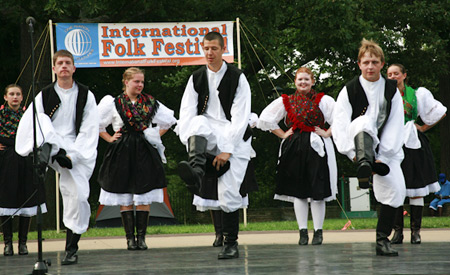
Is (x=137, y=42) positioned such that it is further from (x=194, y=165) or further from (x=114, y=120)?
(x=194, y=165)

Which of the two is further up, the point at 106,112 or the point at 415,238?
the point at 106,112

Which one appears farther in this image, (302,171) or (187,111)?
(302,171)

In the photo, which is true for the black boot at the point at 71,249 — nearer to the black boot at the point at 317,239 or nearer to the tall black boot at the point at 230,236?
the tall black boot at the point at 230,236

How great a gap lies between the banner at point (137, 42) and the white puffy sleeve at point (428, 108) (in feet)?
14.8

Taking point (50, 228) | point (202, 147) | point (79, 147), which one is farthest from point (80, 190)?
point (50, 228)

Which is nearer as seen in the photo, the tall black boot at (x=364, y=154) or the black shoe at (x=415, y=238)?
the tall black boot at (x=364, y=154)

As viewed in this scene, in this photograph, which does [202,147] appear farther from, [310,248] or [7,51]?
[7,51]

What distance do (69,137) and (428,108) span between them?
4370 millimetres

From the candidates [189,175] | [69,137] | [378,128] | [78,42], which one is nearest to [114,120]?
[69,137]

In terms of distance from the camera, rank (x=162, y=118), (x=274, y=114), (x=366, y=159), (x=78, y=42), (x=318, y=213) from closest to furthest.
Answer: (x=366, y=159) < (x=318, y=213) < (x=162, y=118) < (x=274, y=114) < (x=78, y=42)

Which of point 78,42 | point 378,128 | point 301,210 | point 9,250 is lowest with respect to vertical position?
point 9,250

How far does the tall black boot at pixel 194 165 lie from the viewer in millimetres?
6082

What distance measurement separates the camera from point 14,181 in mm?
8727

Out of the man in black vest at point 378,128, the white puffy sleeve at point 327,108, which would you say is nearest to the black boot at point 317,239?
the white puffy sleeve at point 327,108
